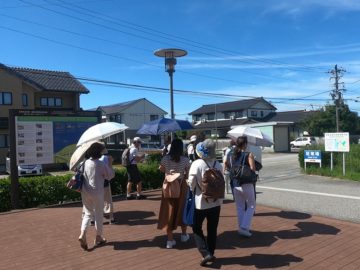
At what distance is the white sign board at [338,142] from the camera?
49.0ft

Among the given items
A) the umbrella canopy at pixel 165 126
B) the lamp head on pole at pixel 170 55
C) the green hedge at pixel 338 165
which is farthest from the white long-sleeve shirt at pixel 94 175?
the green hedge at pixel 338 165

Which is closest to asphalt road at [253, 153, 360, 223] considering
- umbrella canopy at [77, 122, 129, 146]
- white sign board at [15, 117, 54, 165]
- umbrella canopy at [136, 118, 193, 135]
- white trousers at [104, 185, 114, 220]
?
umbrella canopy at [136, 118, 193, 135]

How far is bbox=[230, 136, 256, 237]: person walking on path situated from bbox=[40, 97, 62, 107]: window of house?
103ft

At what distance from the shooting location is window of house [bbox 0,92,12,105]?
103 feet

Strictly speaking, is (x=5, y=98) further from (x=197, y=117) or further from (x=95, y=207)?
(x=197, y=117)

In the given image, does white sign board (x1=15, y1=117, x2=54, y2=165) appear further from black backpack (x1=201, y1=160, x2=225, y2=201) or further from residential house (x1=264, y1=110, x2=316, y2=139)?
residential house (x1=264, y1=110, x2=316, y2=139)

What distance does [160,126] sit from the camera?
32.9 feet

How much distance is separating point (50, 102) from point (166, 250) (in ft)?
106

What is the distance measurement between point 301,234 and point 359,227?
124 centimetres

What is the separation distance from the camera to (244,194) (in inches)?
261

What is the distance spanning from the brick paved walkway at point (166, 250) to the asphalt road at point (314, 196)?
2.57ft

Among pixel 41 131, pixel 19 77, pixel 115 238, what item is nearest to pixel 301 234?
pixel 115 238

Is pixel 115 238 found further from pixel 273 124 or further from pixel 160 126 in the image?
pixel 273 124

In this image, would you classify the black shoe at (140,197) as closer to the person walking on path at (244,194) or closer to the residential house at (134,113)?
the person walking on path at (244,194)
